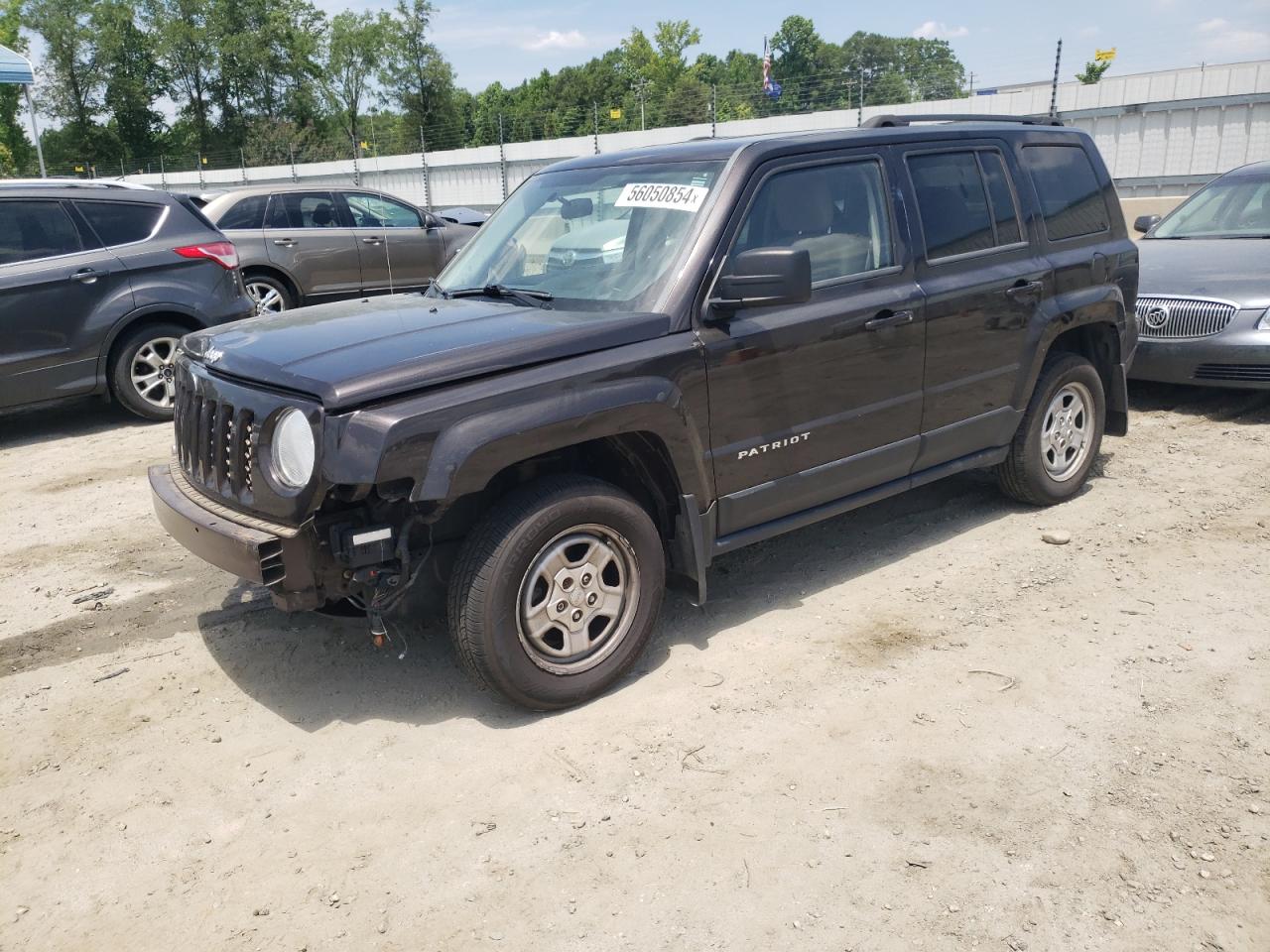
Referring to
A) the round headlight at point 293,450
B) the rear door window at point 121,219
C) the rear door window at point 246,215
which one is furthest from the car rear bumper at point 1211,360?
the rear door window at point 246,215

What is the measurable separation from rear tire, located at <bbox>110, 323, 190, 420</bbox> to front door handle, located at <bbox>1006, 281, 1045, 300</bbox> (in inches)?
239

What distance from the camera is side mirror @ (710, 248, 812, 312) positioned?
3721 mm

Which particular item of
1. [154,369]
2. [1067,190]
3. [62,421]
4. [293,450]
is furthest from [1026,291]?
[62,421]

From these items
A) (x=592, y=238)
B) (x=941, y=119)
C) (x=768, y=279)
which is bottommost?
(x=768, y=279)

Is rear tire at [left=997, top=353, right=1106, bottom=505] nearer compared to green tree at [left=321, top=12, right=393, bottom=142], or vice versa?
rear tire at [left=997, top=353, right=1106, bottom=505]

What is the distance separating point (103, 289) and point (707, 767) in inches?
256

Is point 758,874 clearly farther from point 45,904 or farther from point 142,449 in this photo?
point 142,449

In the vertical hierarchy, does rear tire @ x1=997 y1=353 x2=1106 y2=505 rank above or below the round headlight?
below

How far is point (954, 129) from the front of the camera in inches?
195

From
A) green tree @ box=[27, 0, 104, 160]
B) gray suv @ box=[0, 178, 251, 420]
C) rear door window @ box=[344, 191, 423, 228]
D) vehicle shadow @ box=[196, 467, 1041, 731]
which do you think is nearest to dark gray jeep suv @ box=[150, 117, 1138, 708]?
vehicle shadow @ box=[196, 467, 1041, 731]

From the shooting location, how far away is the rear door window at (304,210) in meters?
11.5

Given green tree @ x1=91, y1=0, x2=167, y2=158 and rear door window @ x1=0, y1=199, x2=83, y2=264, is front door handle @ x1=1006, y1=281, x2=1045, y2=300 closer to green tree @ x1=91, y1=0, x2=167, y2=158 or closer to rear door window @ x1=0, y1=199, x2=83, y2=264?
rear door window @ x1=0, y1=199, x2=83, y2=264

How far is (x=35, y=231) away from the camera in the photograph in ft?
25.2

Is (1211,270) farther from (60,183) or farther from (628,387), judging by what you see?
(60,183)
